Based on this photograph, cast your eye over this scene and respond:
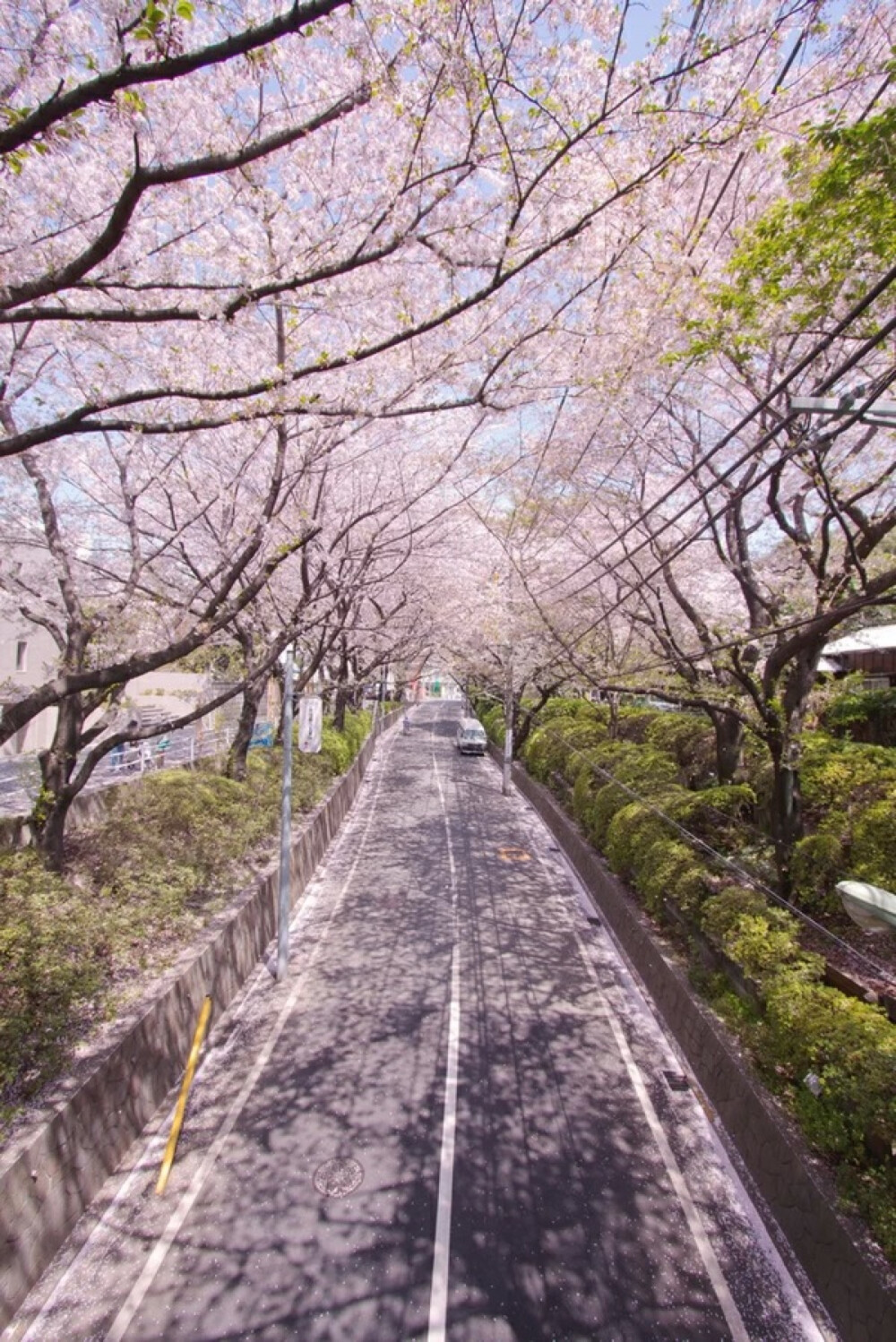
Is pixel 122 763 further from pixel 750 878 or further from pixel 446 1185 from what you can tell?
pixel 750 878

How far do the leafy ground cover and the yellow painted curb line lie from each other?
858 millimetres

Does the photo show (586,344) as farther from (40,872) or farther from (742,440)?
(40,872)

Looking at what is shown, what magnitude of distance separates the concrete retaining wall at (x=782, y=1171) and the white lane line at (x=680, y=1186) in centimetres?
67

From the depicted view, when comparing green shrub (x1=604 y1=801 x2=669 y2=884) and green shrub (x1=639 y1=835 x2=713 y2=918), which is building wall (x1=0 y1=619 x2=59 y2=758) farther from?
green shrub (x1=639 y1=835 x2=713 y2=918)

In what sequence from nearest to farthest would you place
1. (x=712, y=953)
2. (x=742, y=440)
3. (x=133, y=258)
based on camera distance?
(x=133, y=258), (x=712, y=953), (x=742, y=440)

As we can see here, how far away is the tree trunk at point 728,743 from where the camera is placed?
12242mm

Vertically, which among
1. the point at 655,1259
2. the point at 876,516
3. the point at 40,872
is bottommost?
the point at 655,1259

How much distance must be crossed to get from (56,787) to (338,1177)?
6.01 meters

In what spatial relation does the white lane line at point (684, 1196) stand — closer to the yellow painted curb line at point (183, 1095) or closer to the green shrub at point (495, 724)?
the yellow painted curb line at point (183, 1095)

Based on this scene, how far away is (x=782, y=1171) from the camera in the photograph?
5273mm

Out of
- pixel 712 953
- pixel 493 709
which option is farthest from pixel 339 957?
pixel 493 709

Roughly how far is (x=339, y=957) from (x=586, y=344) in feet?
32.1

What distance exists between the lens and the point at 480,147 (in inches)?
A: 157

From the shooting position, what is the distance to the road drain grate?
715 cm
